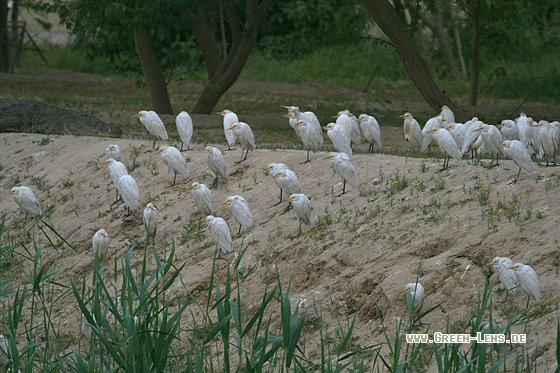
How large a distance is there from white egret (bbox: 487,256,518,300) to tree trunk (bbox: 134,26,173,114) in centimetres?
1051

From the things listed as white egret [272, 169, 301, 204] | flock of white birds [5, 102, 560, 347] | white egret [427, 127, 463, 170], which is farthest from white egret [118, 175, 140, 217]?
white egret [427, 127, 463, 170]

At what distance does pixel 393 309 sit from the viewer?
6.43 metres

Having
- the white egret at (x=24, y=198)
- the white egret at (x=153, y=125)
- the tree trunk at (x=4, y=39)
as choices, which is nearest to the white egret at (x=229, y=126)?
the white egret at (x=153, y=125)

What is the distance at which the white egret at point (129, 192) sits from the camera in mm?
8961

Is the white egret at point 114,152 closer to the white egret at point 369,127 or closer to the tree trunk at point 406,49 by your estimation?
the white egret at point 369,127

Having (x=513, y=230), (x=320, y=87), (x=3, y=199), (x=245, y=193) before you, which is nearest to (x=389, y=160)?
(x=245, y=193)

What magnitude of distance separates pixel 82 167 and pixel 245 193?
290cm

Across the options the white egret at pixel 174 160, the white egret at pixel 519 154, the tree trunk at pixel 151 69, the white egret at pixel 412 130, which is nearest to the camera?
the white egret at pixel 519 154

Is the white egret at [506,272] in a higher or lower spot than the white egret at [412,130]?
lower

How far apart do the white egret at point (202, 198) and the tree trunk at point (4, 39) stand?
1547 centimetres

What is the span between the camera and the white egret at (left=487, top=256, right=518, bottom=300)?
584 cm

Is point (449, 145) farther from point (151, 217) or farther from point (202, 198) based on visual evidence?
point (151, 217)

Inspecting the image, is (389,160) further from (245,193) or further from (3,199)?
(3,199)

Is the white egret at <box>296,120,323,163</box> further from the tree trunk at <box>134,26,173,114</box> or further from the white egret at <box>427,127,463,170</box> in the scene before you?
the tree trunk at <box>134,26,173,114</box>
